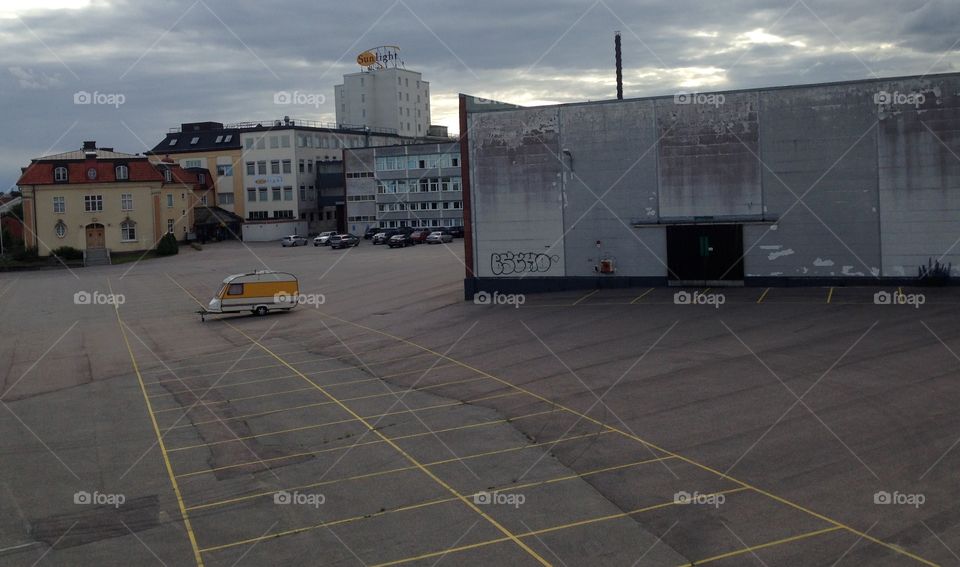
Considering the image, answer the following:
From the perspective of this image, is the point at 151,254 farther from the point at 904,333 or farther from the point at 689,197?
the point at 904,333

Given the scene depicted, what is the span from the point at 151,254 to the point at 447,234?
2579 cm

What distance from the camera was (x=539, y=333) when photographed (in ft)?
93.9

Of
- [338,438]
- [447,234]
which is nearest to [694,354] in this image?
[338,438]

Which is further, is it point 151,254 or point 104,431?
point 151,254

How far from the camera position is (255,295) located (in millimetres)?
38031

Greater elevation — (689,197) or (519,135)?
(519,135)

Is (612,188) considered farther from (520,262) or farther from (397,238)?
(397,238)
